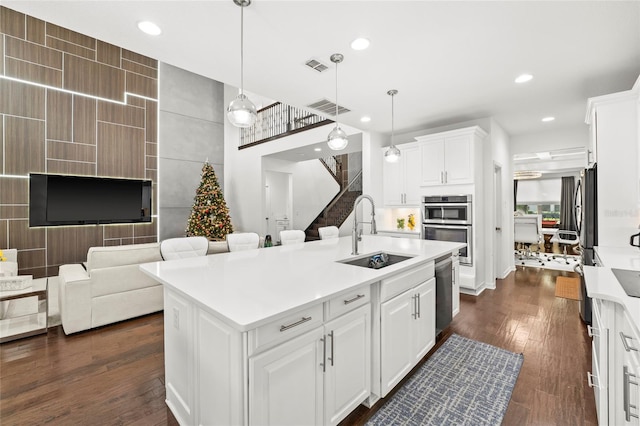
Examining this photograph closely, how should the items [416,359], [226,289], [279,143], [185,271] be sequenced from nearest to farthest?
[226,289] → [185,271] → [416,359] → [279,143]

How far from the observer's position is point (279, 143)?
23.2 feet

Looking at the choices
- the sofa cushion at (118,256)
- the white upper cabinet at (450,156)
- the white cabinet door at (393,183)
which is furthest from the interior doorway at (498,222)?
the sofa cushion at (118,256)

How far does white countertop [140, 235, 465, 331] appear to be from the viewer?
4.08 feet

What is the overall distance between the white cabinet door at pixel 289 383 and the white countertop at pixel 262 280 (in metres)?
0.20

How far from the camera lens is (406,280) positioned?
2135 mm

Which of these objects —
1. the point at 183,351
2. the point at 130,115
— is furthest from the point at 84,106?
the point at 183,351

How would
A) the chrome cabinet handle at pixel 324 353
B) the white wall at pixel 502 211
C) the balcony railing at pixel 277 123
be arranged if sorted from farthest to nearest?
the balcony railing at pixel 277 123 < the white wall at pixel 502 211 < the chrome cabinet handle at pixel 324 353

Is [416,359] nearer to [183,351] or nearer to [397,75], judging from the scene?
[183,351]

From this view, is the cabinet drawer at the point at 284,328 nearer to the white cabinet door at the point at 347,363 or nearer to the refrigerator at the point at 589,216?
the white cabinet door at the point at 347,363

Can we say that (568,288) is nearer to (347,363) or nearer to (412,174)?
(412,174)

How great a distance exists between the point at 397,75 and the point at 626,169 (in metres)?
2.48

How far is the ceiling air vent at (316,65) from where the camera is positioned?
281cm

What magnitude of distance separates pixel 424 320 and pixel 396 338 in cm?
51

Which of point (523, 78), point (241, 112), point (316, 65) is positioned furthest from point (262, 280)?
point (523, 78)
